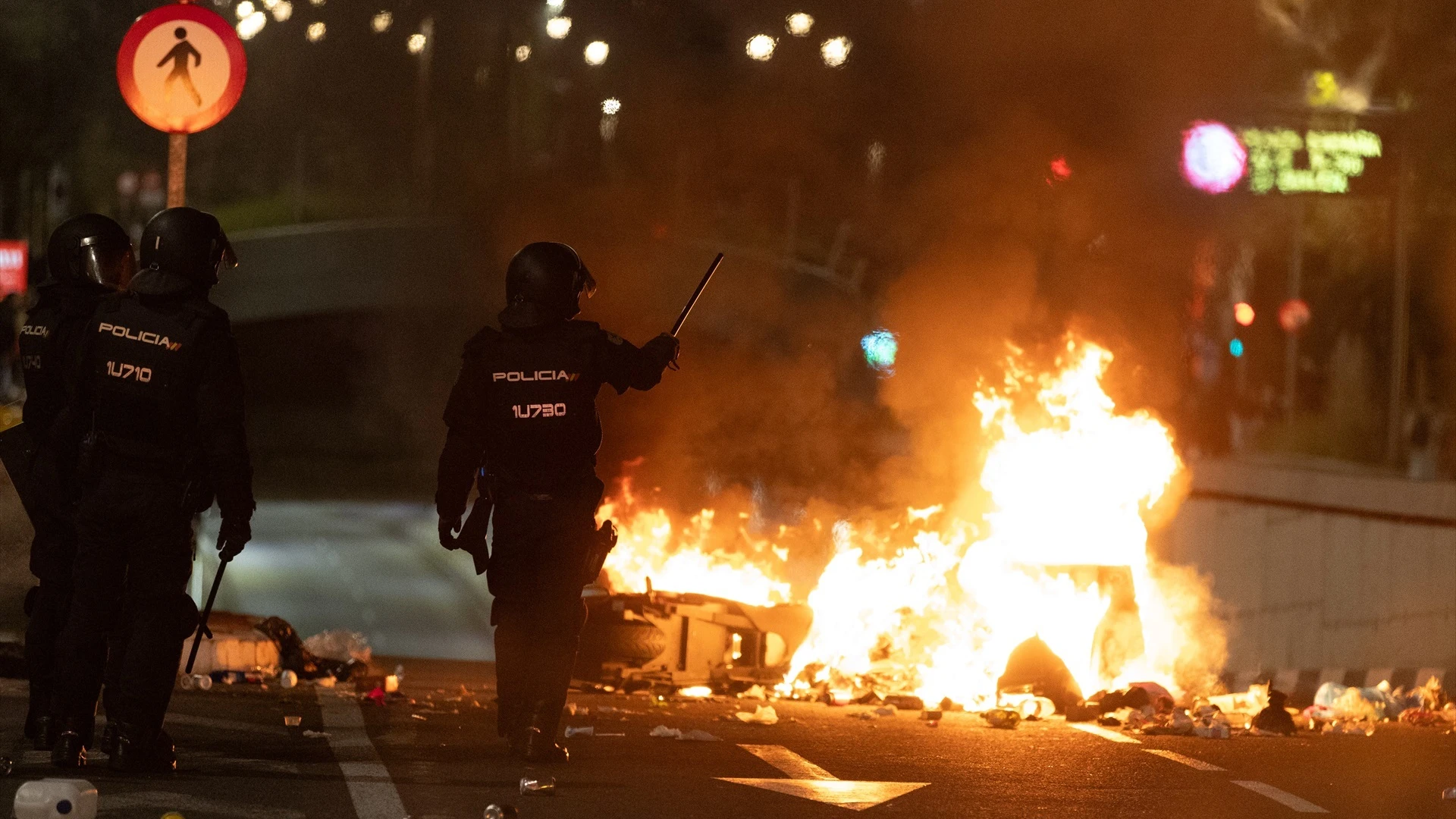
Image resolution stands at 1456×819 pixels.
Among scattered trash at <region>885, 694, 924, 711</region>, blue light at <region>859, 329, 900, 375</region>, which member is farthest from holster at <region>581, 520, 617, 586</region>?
blue light at <region>859, 329, 900, 375</region>

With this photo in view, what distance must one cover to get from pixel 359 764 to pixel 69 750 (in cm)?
101

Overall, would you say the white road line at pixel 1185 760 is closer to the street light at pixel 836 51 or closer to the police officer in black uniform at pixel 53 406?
the police officer in black uniform at pixel 53 406

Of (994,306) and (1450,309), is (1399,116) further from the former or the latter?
(994,306)

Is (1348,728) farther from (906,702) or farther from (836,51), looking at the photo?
(836,51)

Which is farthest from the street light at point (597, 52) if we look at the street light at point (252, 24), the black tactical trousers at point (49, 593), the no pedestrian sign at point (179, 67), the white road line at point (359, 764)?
the black tactical trousers at point (49, 593)

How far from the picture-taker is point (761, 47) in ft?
75.0

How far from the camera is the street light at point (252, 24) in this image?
3083 cm

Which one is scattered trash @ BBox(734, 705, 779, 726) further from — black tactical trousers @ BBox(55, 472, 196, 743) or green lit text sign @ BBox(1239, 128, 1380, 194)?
green lit text sign @ BBox(1239, 128, 1380, 194)

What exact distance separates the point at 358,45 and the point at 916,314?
559 inches

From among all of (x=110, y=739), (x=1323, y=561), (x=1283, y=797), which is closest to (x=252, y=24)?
(x=1323, y=561)

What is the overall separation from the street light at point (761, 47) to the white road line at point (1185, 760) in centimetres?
1488

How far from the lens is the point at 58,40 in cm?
3512

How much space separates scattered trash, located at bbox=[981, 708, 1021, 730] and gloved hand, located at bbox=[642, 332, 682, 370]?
3.08 meters

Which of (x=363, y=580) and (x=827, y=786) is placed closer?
(x=827, y=786)
